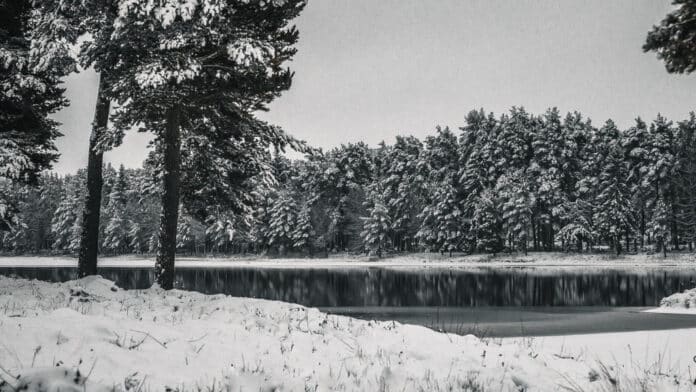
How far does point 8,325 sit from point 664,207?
6325cm

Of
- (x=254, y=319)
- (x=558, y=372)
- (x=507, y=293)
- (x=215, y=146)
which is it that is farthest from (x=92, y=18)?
(x=507, y=293)

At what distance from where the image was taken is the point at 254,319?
27.5ft

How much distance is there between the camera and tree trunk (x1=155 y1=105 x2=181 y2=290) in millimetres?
13336

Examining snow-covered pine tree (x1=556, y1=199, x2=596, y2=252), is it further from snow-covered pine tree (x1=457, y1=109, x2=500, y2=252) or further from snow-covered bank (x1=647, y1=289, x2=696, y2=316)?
snow-covered bank (x1=647, y1=289, x2=696, y2=316)

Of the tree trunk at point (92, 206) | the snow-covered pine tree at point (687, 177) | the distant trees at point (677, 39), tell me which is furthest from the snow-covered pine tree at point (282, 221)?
the distant trees at point (677, 39)

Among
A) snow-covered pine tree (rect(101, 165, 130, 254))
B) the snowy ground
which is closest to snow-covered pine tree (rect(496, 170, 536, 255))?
the snowy ground

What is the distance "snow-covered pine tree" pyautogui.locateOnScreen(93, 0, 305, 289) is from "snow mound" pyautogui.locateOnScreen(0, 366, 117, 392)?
7.73 m

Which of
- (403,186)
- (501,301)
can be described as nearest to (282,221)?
(403,186)

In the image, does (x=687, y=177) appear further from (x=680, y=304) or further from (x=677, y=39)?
(x=677, y=39)

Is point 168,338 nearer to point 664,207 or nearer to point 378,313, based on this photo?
point 378,313

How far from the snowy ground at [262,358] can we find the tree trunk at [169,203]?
4483 mm

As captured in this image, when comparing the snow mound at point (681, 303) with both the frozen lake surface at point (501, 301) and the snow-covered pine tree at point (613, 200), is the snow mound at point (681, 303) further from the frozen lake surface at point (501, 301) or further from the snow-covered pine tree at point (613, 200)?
the snow-covered pine tree at point (613, 200)

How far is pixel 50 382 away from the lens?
366cm

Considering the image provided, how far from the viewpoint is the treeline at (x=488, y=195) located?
56469 mm
